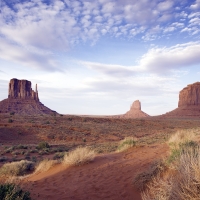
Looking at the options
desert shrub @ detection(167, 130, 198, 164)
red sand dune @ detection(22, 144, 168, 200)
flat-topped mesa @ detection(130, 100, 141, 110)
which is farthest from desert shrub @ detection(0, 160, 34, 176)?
flat-topped mesa @ detection(130, 100, 141, 110)

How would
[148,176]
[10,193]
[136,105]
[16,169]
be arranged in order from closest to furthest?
[10,193] → [148,176] → [16,169] → [136,105]

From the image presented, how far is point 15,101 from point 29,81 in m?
14.0

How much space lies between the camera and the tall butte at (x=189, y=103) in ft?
321

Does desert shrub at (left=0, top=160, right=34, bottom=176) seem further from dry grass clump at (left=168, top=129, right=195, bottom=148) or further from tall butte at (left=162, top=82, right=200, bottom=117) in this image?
tall butte at (left=162, top=82, right=200, bottom=117)

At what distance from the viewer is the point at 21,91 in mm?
98562

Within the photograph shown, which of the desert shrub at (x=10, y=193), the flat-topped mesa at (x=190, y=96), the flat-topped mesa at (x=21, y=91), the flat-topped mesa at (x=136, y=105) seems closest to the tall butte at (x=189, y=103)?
the flat-topped mesa at (x=190, y=96)

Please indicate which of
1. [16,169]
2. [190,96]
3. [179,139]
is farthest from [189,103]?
[16,169]

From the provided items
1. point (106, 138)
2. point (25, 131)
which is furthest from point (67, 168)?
point (25, 131)

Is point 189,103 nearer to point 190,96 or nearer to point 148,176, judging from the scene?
point 190,96

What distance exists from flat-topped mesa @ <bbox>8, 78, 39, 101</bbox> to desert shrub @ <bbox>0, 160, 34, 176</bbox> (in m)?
89.6

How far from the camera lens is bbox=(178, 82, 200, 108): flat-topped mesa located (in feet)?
347

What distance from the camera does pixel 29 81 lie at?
103375mm

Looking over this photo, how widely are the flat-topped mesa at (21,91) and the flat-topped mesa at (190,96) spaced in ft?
221

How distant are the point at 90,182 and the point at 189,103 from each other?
107 m
